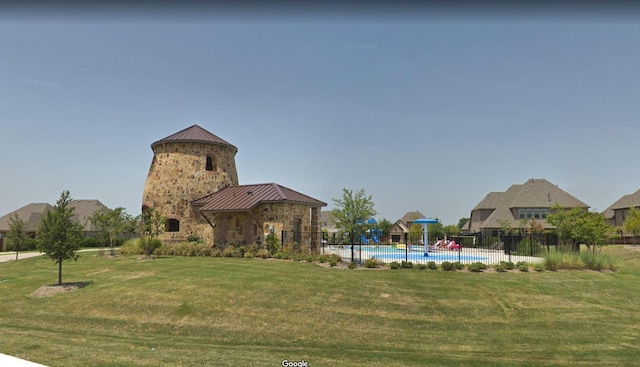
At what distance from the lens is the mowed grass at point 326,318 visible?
29.9 feet

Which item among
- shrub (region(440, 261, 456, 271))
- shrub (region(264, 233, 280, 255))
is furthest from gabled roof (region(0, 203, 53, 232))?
shrub (region(440, 261, 456, 271))

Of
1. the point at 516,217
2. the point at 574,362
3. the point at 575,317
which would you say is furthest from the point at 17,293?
the point at 516,217

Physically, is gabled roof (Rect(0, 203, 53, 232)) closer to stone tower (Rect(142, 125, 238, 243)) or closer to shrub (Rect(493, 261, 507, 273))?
stone tower (Rect(142, 125, 238, 243))

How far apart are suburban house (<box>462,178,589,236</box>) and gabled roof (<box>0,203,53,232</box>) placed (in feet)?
203

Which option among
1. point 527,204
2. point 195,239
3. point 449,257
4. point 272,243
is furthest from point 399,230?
point 272,243

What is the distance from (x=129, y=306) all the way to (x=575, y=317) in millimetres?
14417

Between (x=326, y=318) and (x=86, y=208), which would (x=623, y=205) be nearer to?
(x=326, y=318)

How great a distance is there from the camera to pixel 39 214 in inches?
2392

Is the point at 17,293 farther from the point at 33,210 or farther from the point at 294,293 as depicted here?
the point at 33,210

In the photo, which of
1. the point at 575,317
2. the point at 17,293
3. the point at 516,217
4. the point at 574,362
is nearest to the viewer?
the point at 574,362

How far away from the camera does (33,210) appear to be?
205ft

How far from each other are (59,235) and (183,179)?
13.7 meters

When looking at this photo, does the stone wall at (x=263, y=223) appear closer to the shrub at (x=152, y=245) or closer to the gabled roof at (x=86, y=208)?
the shrub at (x=152, y=245)

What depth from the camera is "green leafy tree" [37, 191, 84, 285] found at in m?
16.7
